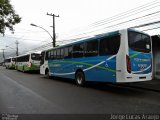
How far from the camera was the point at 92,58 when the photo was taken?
12.3 meters

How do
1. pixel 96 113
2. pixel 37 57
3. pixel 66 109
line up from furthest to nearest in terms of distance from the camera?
pixel 37 57
pixel 66 109
pixel 96 113

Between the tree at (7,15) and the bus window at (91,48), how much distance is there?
10302mm

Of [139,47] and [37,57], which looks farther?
[37,57]

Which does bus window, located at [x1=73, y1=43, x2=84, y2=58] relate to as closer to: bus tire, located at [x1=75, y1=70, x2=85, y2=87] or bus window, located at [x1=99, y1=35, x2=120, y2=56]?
bus tire, located at [x1=75, y1=70, x2=85, y2=87]

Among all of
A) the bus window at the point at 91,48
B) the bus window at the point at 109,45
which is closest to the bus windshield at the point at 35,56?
the bus window at the point at 91,48

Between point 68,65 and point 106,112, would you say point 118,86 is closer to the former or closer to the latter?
point 68,65

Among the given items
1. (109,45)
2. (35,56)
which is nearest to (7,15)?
(35,56)

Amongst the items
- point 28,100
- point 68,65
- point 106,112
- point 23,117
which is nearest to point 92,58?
point 68,65

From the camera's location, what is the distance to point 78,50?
14023 millimetres

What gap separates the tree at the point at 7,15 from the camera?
19844mm

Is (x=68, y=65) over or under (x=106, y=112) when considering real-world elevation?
over

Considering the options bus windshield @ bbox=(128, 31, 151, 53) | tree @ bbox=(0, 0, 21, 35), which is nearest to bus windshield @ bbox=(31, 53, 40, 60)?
tree @ bbox=(0, 0, 21, 35)

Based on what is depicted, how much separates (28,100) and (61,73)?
7919 millimetres

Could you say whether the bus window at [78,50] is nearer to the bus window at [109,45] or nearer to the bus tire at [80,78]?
the bus tire at [80,78]
